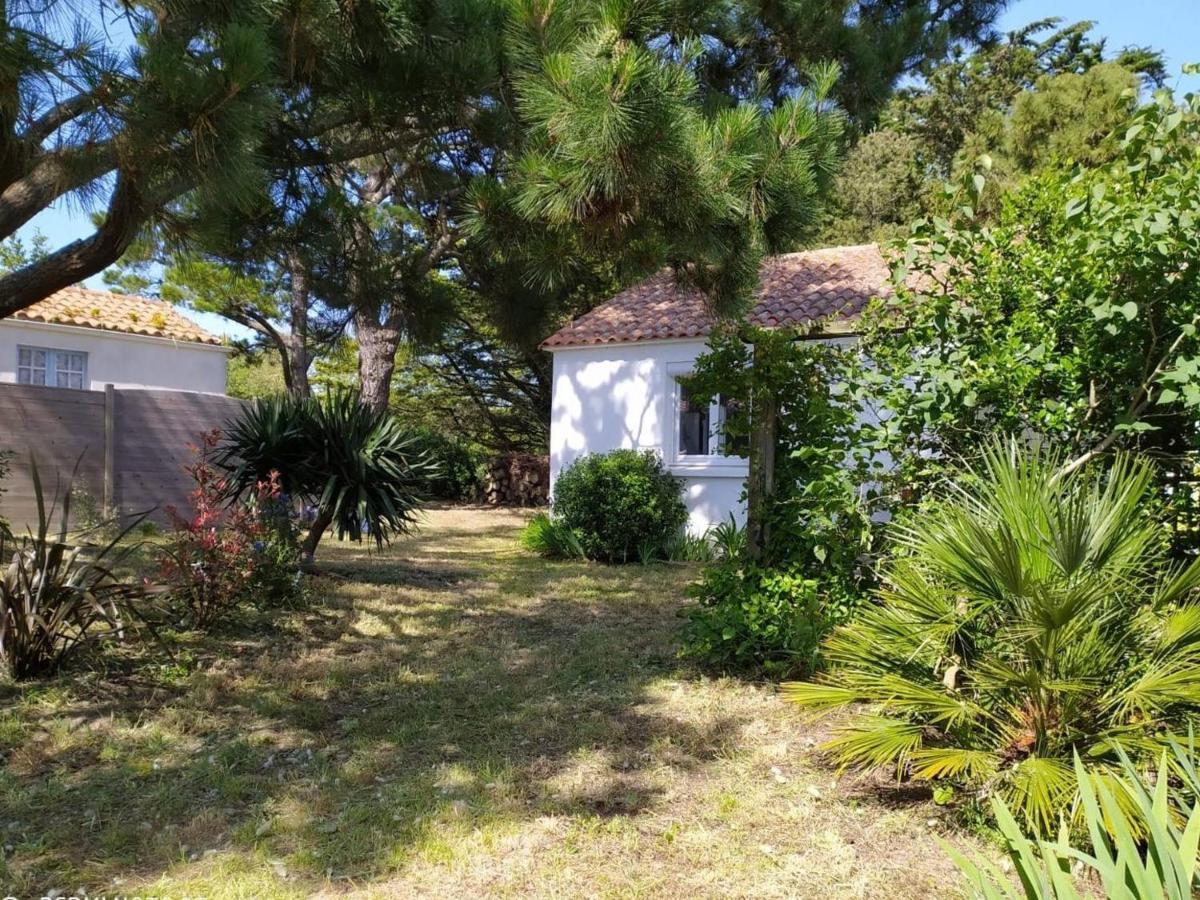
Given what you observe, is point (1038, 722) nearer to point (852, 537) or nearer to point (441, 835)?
point (852, 537)

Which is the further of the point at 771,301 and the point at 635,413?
the point at 635,413

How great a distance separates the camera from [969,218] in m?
4.84

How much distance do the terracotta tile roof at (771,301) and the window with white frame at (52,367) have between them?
35.9ft

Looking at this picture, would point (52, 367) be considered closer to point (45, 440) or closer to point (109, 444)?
point (109, 444)

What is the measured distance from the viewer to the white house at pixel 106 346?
17016 millimetres

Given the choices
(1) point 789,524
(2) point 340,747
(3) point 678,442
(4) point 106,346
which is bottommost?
(2) point 340,747

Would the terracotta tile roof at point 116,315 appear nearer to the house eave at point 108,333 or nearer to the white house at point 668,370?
the house eave at point 108,333

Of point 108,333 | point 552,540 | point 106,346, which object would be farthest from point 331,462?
point 106,346

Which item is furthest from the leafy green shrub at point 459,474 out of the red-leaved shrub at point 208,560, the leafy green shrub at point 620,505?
the red-leaved shrub at point 208,560

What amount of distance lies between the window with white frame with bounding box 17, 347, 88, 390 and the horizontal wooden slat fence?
6.37 m

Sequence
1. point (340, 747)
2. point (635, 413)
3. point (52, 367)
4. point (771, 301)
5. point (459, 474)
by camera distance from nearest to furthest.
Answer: point (340, 747) → point (771, 301) → point (635, 413) → point (52, 367) → point (459, 474)

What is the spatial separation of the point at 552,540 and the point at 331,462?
448cm

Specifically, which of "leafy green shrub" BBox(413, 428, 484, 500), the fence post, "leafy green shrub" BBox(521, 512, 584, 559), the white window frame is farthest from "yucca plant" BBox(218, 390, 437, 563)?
"leafy green shrub" BBox(413, 428, 484, 500)

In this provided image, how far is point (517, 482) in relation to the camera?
20.0 metres
